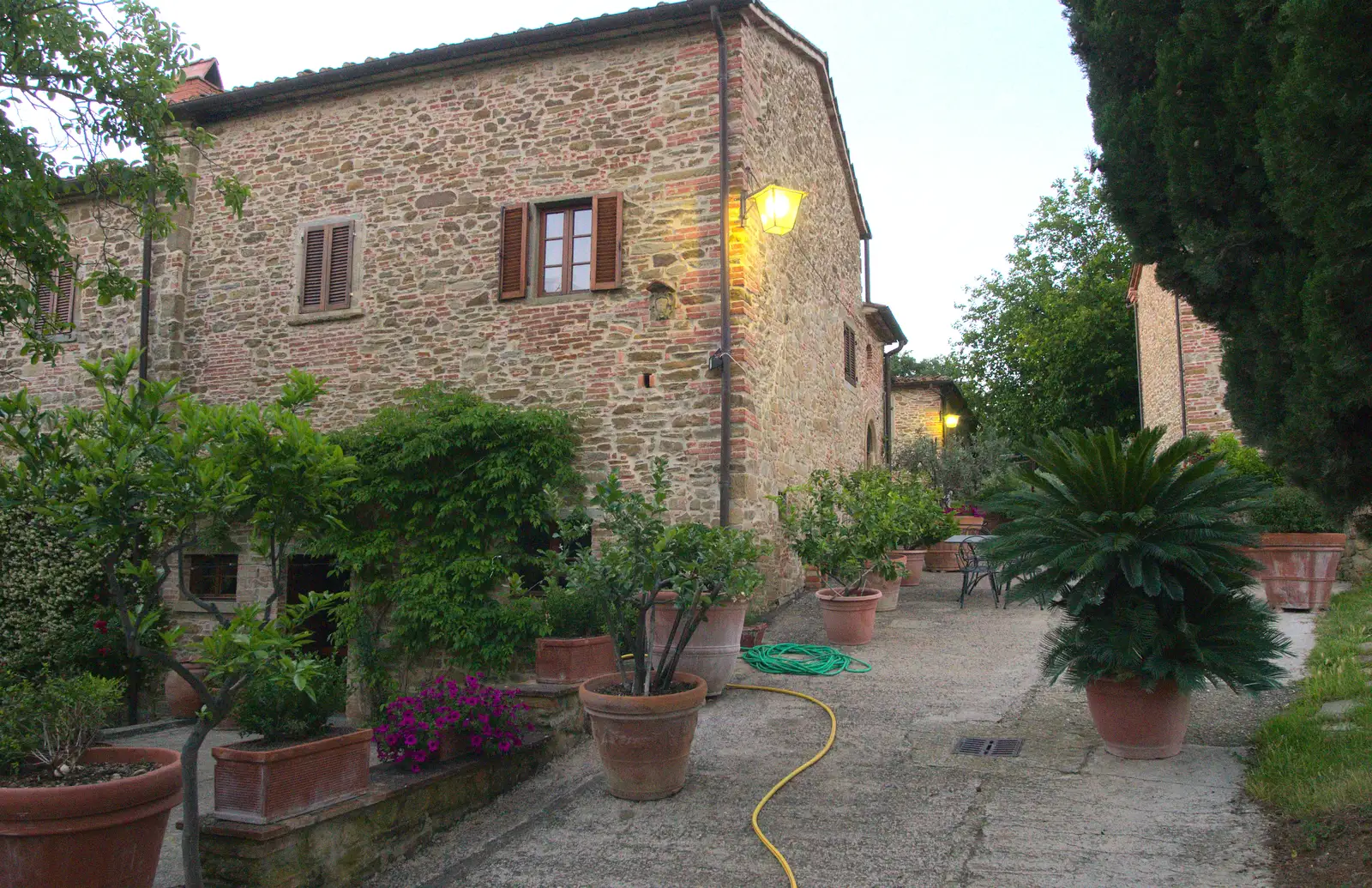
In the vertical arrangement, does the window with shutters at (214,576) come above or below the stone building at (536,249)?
below

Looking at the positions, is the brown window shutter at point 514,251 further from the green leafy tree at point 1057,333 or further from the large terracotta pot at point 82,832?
the green leafy tree at point 1057,333

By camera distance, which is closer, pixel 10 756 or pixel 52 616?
pixel 10 756

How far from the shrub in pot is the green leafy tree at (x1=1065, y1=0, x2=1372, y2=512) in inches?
177

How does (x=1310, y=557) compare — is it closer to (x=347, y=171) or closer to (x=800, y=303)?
(x=800, y=303)

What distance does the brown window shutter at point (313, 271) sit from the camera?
11094 mm

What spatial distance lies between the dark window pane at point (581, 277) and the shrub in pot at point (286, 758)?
5.98 metres

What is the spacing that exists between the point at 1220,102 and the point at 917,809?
3785mm

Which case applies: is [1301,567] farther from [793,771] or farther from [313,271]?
[313,271]

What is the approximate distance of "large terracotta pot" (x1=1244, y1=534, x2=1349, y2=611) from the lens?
29.1ft

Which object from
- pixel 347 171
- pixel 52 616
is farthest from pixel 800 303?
pixel 52 616

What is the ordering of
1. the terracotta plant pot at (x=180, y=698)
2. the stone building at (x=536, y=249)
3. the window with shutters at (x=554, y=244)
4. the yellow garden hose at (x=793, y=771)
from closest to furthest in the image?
1. the yellow garden hose at (x=793, y=771)
2. the stone building at (x=536, y=249)
3. the window with shutters at (x=554, y=244)
4. the terracotta plant pot at (x=180, y=698)

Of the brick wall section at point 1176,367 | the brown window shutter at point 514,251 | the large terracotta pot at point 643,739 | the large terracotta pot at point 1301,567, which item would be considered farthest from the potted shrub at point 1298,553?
the brown window shutter at point 514,251

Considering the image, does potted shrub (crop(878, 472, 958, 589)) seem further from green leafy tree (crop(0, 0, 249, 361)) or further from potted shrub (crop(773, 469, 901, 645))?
green leafy tree (crop(0, 0, 249, 361))

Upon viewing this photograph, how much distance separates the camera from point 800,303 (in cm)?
1170
